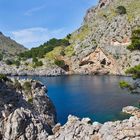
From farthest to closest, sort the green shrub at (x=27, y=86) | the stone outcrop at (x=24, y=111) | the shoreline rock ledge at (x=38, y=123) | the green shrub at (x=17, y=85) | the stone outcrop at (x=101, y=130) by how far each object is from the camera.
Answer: the green shrub at (x=27, y=86), the green shrub at (x=17, y=85), the stone outcrop at (x=24, y=111), the shoreline rock ledge at (x=38, y=123), the stone outcrop at (x=101, y=130)

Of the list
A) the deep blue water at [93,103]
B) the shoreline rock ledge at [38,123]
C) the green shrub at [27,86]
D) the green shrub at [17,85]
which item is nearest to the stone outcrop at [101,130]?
the shoreline rock ledge at [38,123]

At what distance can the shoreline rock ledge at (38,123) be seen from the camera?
3956cm

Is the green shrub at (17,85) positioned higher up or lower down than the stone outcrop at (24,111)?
higher up

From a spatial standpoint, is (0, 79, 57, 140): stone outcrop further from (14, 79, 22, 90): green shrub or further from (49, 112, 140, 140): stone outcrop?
(49, 112, 140, 140): stone outcrop

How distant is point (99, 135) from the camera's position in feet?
132

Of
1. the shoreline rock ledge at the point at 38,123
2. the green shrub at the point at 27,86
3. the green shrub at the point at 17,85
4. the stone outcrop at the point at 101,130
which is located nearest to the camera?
the stone outcrop at the point at 101,130

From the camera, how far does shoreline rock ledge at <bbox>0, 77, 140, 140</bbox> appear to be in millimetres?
39562

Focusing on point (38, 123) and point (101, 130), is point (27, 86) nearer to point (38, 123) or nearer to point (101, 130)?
point (38, 123)

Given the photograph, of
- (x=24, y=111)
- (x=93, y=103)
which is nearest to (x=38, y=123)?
(x=24, y=111)

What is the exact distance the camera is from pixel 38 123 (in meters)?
50.2

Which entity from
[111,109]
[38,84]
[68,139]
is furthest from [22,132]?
[111,109]

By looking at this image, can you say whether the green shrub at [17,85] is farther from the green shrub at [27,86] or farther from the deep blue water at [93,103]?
the deep blue water at [93,103]

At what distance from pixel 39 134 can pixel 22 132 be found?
2.38 metres

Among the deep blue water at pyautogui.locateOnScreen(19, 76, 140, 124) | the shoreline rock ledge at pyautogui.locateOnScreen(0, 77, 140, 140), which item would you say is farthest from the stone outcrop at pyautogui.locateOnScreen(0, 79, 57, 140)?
the deep blue water at pyautogui.locateOnScreen(19, 76, 140, 124)
